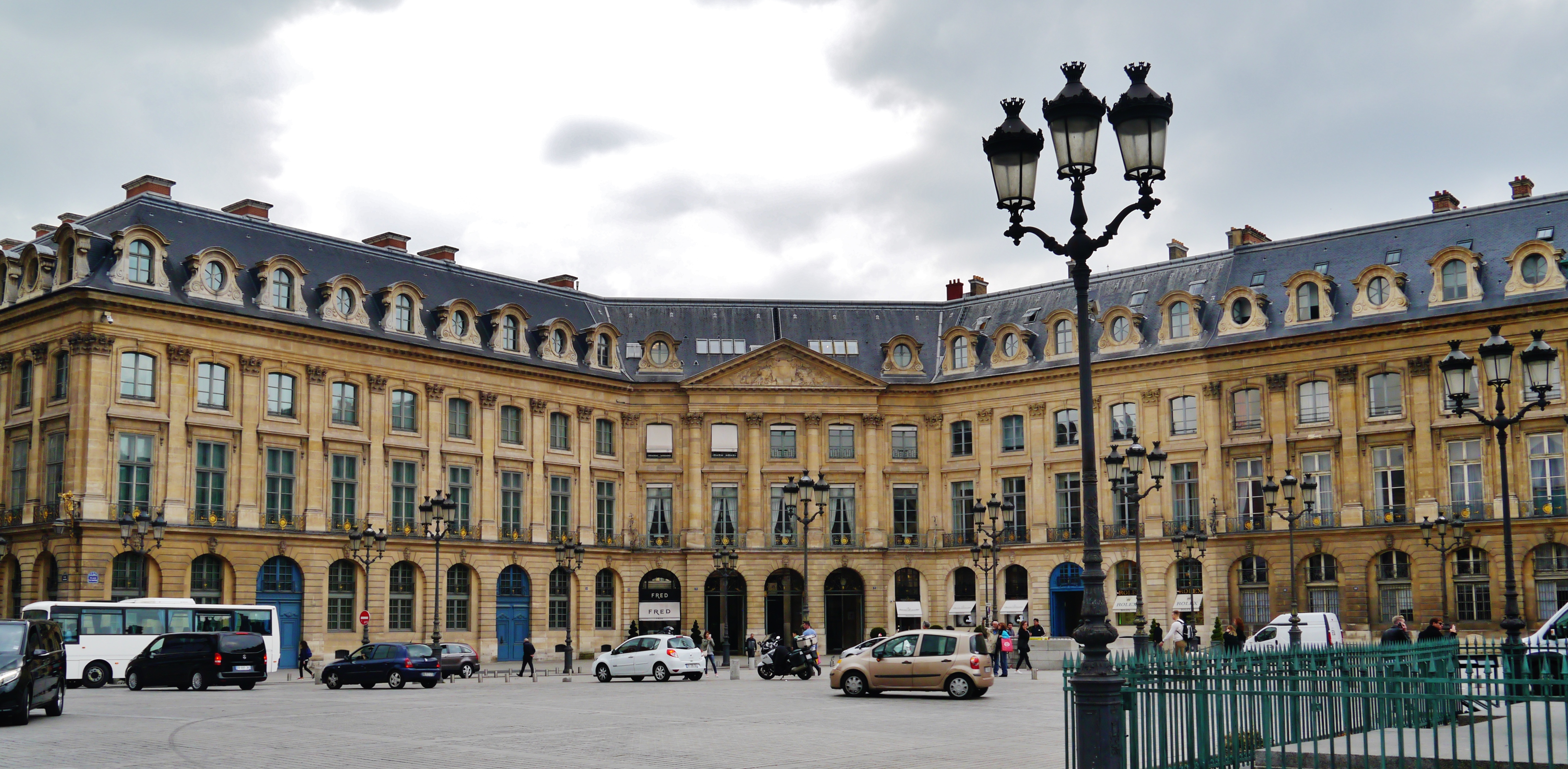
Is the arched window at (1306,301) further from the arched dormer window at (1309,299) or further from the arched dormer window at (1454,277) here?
the arched dormer window at (1454,277)

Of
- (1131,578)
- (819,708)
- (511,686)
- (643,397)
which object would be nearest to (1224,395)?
(1131,578)

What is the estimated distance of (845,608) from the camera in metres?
63.6

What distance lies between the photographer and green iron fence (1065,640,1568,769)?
39.7ft

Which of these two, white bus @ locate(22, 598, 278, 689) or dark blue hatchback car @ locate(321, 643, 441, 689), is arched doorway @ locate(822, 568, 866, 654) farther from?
dark blue hatchback car @ locate(321, 643, 441, 689)

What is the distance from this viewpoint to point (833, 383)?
63.6 m

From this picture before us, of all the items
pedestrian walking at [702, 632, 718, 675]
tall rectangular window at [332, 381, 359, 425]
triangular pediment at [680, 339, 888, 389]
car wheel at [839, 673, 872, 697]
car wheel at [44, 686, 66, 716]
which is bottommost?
pedestrian walking at [702, 632, 718, 675]

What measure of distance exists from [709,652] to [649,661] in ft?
37.0

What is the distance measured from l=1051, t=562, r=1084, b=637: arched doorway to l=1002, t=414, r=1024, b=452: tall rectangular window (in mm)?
5215

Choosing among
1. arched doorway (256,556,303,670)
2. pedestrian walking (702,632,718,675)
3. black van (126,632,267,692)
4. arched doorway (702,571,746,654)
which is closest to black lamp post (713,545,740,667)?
pedestrian walking (702,632,718,675)

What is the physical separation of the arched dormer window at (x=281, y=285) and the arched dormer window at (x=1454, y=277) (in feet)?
128

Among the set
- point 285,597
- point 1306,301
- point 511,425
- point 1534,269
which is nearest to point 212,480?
point 285,597

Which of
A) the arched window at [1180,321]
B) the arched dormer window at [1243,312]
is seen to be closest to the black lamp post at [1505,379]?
the arched dormer window at [1243,312]

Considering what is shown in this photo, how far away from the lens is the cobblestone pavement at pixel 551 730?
57.9 ft

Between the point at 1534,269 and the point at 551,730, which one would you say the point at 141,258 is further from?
the point at 1534,269
